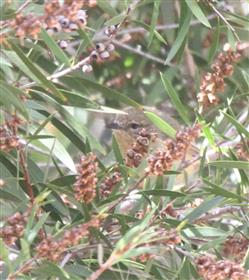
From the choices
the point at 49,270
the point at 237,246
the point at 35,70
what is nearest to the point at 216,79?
the point at 237,246

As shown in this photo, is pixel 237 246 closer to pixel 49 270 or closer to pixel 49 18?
pixel 49 270

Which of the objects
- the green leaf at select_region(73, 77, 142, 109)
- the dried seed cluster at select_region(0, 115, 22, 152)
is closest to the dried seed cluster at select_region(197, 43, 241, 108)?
the green leaf at select_region(73, 77, 142, 109)

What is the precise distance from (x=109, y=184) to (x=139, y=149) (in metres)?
0.19

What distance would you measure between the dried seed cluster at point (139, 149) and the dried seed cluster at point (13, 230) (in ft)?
1.61

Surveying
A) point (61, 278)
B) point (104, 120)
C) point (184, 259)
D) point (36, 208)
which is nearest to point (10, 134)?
point (36, 208)

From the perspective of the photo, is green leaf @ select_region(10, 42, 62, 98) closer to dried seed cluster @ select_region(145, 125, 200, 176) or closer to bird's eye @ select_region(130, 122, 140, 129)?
dried seed cluster @ select_region(145, 125, 200, 176)

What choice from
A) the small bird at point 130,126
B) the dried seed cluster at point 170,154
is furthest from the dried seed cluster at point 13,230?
the small bird at point 130,126

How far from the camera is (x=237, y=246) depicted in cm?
297

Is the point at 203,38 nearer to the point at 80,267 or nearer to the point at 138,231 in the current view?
the point at 80,267

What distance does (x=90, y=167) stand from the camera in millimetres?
2512

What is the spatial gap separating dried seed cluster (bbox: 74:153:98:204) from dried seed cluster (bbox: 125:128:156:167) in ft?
0.86

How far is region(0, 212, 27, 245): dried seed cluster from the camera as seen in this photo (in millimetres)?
2430

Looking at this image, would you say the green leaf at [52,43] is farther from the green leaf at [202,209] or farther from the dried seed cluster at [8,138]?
the green leaf at [202,209]

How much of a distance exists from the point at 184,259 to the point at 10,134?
68cm
